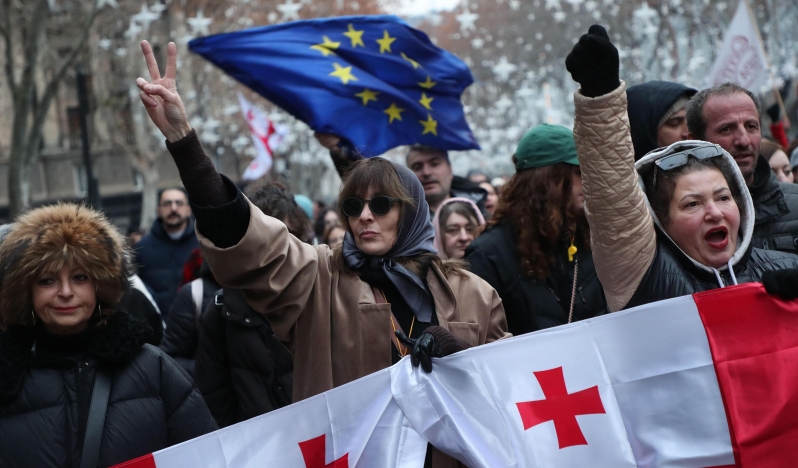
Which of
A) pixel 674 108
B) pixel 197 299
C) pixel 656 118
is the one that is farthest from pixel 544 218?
pixel 197 299

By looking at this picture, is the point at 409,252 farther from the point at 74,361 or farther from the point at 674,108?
the point at 674,108

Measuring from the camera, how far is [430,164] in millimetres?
6637

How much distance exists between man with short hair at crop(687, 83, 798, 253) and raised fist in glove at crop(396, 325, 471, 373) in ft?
4.85

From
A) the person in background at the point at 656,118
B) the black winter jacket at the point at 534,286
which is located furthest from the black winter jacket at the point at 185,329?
the person in background at the point at 656,118

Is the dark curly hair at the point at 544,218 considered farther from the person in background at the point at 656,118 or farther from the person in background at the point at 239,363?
the person in background at the point at 239,363

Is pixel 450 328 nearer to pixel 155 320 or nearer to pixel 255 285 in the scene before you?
pixel 255 285

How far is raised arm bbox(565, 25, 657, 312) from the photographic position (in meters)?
3.04

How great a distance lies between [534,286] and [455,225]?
→ 1.72 meters

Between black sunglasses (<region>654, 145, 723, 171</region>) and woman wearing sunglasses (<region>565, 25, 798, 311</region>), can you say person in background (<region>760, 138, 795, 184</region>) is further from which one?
black sunglasses (<region>654, 145, 723, 171</region>)

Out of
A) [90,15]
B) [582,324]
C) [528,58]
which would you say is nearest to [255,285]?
[582,324]

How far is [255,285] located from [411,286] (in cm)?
60

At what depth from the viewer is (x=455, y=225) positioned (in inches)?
244

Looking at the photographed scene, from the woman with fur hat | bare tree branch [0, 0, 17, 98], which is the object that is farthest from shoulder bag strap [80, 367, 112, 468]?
bare tree branch [0, 0, 17, 98]

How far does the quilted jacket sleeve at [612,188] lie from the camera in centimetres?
308
